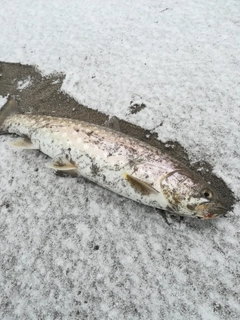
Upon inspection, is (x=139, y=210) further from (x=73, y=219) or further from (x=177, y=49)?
(x=177, y=49)

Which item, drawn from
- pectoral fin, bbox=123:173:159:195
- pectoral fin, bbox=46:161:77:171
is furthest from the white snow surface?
pectoral fin, bbox=123:173:159:195

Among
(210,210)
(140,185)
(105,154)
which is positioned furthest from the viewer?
(105,154)

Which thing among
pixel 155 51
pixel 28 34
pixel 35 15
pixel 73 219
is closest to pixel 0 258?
pixel 73 219

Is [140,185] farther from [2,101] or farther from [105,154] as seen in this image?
[2,101]

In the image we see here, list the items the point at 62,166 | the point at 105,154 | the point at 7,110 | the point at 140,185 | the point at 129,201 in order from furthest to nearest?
the point at 7,110 < the point at 62,166 < the point at 129,201 < the point at 105,154 < the point at 140,185

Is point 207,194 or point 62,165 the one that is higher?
point 207,194

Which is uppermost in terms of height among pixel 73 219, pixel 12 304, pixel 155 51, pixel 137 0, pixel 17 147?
pixel 137 0

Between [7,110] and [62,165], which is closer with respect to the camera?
[62,165]

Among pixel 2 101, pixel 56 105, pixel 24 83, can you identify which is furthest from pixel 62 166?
pixel 24 83
